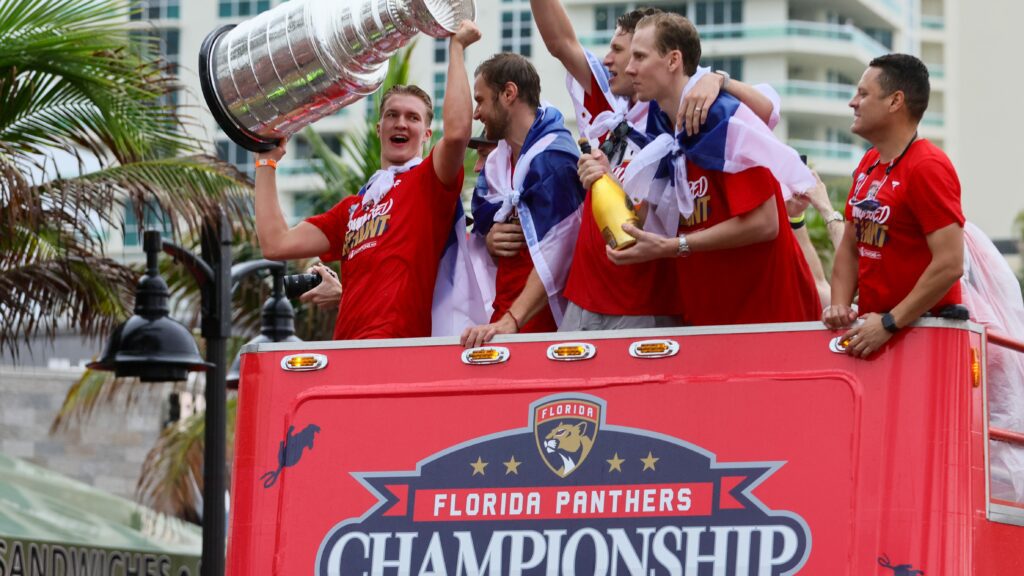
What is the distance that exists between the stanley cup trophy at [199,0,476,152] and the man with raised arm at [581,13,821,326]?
0.86 metres

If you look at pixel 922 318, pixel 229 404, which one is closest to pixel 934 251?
pixel 922 318

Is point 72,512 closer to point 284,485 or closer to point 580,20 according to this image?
point 284,485

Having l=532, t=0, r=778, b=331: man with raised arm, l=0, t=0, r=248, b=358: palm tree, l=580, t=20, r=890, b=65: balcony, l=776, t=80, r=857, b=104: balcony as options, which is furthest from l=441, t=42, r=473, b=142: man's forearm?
l=776, t=80, r=857, b=104: balcony

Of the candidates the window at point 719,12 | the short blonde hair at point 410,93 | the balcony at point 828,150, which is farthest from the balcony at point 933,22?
the short blonde hair at point 410,93

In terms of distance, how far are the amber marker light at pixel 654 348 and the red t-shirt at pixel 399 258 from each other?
1.39 metres

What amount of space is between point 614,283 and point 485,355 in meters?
0.71

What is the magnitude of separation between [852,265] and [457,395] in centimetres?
143

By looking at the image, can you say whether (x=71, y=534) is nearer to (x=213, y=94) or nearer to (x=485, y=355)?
(x=213, y=94)

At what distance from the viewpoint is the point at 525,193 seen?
6.53m

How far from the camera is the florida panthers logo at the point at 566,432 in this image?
5426mm

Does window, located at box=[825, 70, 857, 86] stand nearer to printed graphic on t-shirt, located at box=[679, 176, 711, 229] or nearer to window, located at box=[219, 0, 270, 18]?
window, located at box=[219, 0, 270, 18]

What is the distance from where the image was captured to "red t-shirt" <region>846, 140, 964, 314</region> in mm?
5402

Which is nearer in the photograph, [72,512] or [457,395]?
[457,395]

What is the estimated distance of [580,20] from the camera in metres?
66.3
